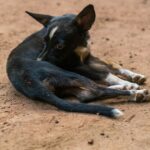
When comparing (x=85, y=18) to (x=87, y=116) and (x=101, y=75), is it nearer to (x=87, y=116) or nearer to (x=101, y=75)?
(x=101, y=75)

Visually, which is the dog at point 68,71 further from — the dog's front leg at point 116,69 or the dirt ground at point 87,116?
the dirt ground at point 87,116

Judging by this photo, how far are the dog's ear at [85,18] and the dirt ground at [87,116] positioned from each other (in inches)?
33.7

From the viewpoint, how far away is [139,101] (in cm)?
540

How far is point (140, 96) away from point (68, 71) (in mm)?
833

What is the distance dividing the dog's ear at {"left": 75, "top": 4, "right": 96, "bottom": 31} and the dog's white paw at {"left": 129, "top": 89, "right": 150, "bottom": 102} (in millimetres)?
1059

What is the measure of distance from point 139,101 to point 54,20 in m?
1.48

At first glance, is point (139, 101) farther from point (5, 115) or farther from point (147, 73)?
point (5, 115)

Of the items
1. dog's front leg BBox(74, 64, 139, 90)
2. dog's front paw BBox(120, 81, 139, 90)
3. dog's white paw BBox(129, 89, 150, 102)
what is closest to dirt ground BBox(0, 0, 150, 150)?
dog's white paw BBox(129, 89, 150, 102)

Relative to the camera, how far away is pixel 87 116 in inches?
195

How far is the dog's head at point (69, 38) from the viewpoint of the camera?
586 cm

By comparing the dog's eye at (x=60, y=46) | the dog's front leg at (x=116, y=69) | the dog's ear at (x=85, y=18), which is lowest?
the dog's front leg at (x=116, y=69)

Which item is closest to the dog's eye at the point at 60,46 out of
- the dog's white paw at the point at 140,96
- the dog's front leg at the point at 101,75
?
the dog's front leg at the point at 101,75

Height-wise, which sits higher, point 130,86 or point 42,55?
point 42,55

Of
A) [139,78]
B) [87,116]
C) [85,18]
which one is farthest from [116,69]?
[87,116]
